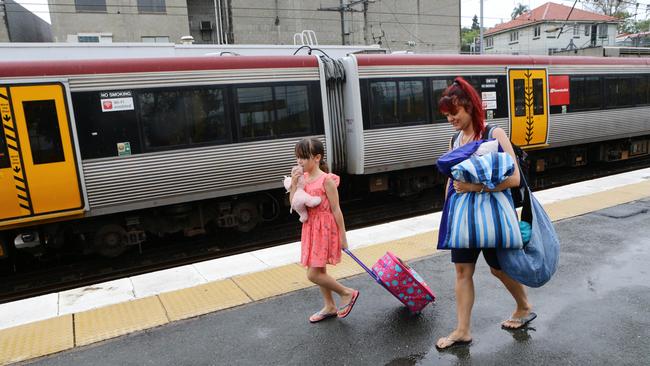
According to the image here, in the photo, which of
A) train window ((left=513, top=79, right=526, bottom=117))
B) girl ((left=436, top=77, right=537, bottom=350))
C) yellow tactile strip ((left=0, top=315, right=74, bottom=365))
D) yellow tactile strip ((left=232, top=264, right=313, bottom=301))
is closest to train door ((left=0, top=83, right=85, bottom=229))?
yellow tactile strip ((left=0, top=315, right=74, bottom=365))

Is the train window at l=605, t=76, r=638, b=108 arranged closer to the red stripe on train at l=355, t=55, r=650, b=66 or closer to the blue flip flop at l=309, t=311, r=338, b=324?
the red stripe on train at l=355, t=55, r=650, b=66

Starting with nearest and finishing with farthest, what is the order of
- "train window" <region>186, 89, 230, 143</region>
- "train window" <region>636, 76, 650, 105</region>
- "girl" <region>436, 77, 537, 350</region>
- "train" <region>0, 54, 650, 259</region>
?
1. "girl" <region>436, 77, 537, 350</region>
2. "train" <region>0, 54, 650, 259</region>
3. "train window" <region>186, 89, 230, 143</region>
4. "train window" <region>636, 76, 650, 105</region>

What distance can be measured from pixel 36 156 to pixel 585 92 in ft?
38.9

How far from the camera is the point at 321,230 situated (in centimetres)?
358

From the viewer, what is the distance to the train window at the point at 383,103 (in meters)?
9.04

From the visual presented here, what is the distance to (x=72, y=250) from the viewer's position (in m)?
8.19

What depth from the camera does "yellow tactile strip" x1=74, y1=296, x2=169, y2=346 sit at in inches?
145

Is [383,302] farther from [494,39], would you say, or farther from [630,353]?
[494,39]

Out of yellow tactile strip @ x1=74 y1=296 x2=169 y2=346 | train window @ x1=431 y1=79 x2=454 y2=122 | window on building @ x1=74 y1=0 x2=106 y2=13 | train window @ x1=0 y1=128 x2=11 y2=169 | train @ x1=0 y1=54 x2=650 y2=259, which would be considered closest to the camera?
yellow tactile strip @ x1=74 y1=296 x2=169 y2=346

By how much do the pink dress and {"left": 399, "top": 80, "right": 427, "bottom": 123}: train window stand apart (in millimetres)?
6159

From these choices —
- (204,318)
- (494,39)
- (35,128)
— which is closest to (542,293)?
(204,318)

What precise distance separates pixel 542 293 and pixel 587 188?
4.88m

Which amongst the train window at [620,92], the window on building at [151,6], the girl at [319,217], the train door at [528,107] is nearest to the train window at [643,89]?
the train window at [620,92]

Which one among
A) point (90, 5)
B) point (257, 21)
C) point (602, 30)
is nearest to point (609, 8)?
point (602, 30)
